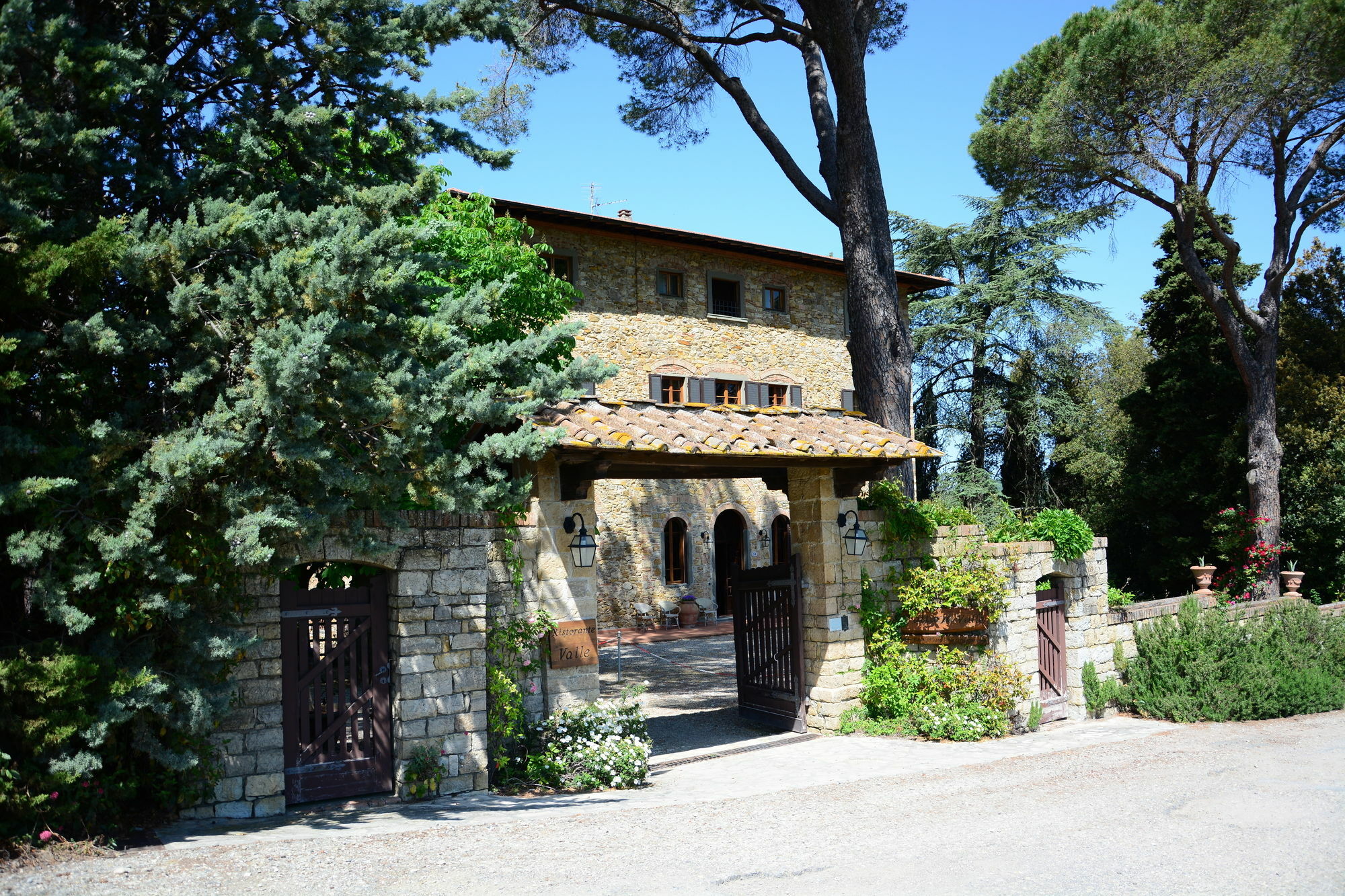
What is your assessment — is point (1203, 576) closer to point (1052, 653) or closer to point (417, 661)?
point (1052, 653)

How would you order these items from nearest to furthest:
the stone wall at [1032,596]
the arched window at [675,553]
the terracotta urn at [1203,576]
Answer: the stone wall at [1032,596] → the terracotta urn at [1203,576] → the arched window at [675,553]

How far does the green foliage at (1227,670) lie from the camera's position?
36.7ft

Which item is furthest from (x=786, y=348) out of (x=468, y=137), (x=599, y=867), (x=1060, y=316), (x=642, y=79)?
(x=599, y=867)

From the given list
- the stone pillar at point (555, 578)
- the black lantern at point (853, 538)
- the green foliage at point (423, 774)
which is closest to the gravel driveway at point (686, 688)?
the stone pillar at point (555, 578)

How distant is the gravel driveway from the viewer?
991cm

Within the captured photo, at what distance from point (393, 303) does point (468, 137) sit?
1.96 metres

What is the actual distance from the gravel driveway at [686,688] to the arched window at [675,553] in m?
2.27

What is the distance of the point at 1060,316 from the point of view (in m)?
23.8

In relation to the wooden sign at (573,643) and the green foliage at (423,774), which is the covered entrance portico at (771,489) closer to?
the wooden sign at (573,643)

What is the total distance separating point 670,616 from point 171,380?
1518cm

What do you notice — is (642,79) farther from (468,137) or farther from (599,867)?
(599,867)

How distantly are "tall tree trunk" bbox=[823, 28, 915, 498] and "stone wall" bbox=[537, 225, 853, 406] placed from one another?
8021mm

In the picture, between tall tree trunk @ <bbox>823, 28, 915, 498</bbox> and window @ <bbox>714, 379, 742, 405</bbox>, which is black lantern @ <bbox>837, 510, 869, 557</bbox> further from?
window @ <bbox>714, 379, 742, 405</bbox>

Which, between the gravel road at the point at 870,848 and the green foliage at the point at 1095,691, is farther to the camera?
the green foliage at the point at 1095,691
